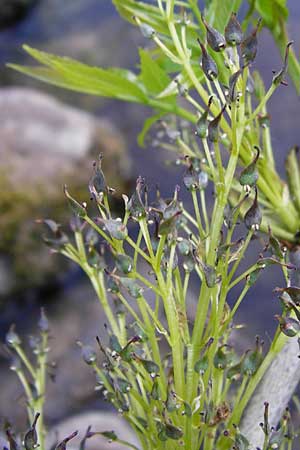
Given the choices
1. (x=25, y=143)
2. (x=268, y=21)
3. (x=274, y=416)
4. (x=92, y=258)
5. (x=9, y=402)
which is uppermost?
(x=25, y=143)

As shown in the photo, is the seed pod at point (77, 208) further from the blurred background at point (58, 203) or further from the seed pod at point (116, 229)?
the blurred background at point (58, 203)

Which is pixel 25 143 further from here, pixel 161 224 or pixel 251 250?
pixel 161 224

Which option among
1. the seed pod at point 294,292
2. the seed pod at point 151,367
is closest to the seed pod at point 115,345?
the seed pod at point 151,367

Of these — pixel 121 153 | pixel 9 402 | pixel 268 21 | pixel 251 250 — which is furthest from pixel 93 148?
pixel 268 21

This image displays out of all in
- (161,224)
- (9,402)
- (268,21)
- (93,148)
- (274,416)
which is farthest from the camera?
(93,148)

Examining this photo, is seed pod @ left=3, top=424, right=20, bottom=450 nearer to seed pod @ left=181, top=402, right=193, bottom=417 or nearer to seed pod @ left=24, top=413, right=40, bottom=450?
seed pod @ left=24, top=413, right=40, bottom=450

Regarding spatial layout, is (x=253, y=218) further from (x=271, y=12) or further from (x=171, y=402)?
(x=271, y=12)

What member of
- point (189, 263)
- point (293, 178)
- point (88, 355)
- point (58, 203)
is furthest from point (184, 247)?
point (58, 203)
